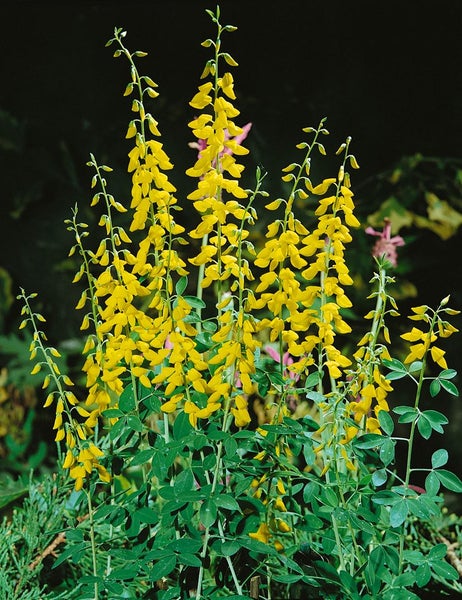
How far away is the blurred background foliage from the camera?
281 cm

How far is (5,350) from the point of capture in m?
2.77

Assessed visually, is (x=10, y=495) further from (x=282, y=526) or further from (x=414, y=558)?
(x=414, y=558)

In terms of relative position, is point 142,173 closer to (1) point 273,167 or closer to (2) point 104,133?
(1) point 273,167

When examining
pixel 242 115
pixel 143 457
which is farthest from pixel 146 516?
pixel 242 115

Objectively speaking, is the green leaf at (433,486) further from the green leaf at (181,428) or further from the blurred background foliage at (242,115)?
the blurred background foliage at (242,115)

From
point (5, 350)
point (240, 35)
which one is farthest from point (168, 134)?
point (5, 350)

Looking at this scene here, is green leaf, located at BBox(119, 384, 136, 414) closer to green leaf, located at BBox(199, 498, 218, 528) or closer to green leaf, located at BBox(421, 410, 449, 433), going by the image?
green leaf, located at BBox(199, 498, 218, 528)

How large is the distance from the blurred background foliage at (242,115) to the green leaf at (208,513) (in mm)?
1708

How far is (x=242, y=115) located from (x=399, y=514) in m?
2.07

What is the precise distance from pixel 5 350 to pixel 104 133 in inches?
31.9

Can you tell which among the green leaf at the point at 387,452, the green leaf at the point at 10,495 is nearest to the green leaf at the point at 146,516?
the green leaf at the point at 387,452

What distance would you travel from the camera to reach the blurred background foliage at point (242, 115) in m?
2.81

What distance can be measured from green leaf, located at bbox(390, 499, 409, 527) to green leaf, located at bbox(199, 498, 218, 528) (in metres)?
0.21

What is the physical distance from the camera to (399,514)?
103 cm
